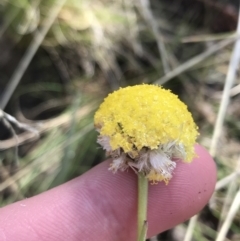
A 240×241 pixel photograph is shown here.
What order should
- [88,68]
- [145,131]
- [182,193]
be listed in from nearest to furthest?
[145,131] → [182,193] → [88,68]

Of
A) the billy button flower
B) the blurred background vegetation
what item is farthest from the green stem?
the blurred background vegetation

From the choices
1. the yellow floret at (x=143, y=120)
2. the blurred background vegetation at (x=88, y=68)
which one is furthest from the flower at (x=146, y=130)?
the blurred background vegetation at (x=88, y=68)

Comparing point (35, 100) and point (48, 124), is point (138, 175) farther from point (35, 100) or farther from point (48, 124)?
point (35, 100)

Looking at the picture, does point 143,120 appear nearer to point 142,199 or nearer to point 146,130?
point 146,130

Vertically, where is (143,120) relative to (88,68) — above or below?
below

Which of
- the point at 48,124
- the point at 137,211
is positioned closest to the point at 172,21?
the point at 48,124

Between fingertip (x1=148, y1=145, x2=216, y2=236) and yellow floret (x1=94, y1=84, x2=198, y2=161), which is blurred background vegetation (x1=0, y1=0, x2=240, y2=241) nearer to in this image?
fingertip (x1=148, y1=145, x2=216, y2=236)

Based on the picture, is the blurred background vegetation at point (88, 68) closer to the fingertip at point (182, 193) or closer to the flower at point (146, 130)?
the fingertip at point (182, 193)

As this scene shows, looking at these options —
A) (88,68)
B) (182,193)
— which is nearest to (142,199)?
(182,193)
